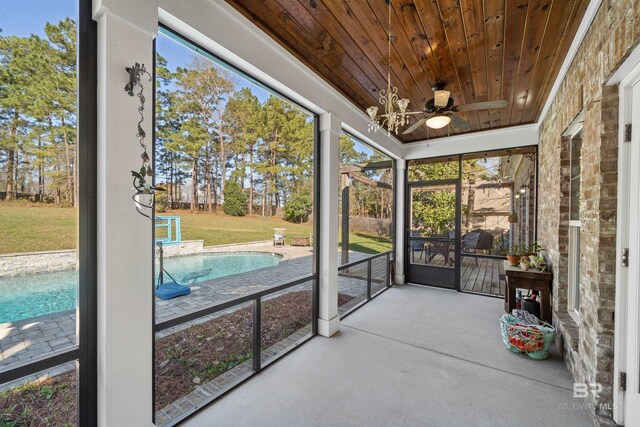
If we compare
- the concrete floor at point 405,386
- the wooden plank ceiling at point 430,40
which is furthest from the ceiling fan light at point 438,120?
the concrete floor at point 405,386

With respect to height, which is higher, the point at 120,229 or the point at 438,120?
the point at 438,120

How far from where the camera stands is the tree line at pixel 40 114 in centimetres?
128

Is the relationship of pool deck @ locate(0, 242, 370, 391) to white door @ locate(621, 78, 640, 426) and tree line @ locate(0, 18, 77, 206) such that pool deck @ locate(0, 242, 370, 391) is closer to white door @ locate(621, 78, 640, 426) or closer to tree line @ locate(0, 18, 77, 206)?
tree line @ locate(0, 18, 77, 206)

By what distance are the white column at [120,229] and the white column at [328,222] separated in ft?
6.35

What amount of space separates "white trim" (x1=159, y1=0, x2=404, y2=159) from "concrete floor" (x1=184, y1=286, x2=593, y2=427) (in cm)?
263

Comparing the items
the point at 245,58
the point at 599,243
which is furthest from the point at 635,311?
the point at 245,58

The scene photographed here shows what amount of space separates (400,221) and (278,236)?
3385mm

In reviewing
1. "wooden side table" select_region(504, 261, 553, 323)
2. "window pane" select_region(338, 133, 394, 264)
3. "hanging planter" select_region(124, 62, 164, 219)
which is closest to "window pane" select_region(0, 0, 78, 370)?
"hanging planter" select_region(124, 62, 164, 219)

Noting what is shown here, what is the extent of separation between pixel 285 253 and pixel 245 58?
1.84 m

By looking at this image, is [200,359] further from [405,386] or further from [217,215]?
[405,386]

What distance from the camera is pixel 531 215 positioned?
15.7ft

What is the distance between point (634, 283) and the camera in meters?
1.61

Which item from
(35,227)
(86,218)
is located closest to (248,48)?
(86,218)

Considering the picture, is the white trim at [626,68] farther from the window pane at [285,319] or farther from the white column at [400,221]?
the white column at [400,221]
